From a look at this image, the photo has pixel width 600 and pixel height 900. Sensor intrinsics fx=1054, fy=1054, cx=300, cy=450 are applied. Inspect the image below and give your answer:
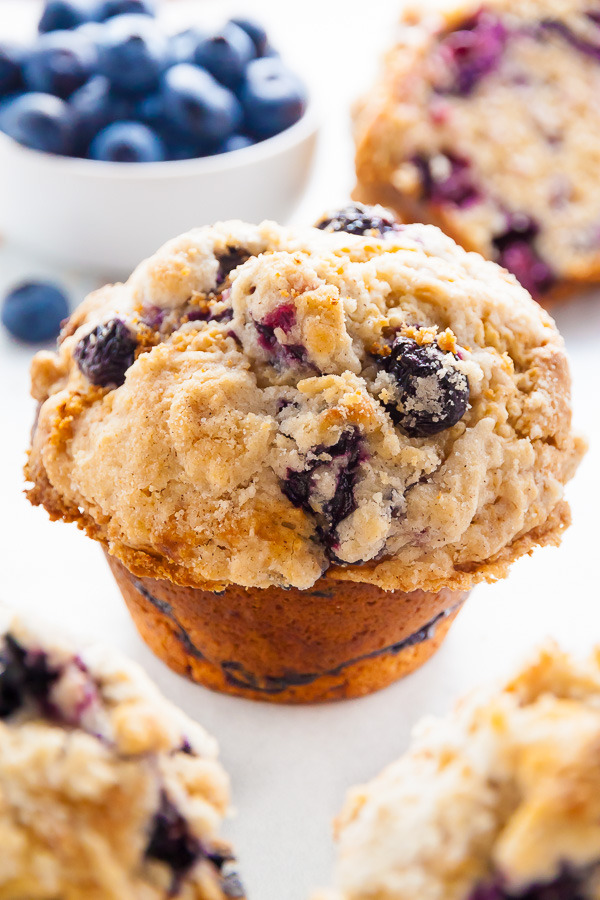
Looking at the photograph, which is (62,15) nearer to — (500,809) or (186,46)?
(186,46)

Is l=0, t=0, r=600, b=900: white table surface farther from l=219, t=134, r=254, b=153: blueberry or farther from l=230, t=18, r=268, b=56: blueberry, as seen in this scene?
l=230, t=18, r=268, b=56: blueberry

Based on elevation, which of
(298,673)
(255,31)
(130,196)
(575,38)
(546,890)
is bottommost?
(298,673)

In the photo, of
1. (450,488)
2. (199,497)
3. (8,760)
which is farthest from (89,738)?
(450,488)

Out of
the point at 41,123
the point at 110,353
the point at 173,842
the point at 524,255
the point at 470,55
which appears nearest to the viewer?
the point at 173,842

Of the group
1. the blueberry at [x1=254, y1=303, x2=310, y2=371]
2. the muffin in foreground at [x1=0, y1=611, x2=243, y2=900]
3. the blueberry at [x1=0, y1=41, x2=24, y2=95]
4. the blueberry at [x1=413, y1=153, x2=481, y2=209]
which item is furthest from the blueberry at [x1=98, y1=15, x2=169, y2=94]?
the muffin in foreground at [x1=0, y1=611, x2=243, y2=900]

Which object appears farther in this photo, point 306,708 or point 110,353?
point 306,708

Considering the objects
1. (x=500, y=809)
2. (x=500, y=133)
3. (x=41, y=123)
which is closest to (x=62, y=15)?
(x=41, y=123)

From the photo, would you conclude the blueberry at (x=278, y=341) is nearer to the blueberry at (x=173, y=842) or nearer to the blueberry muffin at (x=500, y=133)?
the blueberry at (x=173, y=842)

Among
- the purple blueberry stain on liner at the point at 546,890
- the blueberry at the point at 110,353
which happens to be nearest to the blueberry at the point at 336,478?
the blueberry at the point at 110,353
